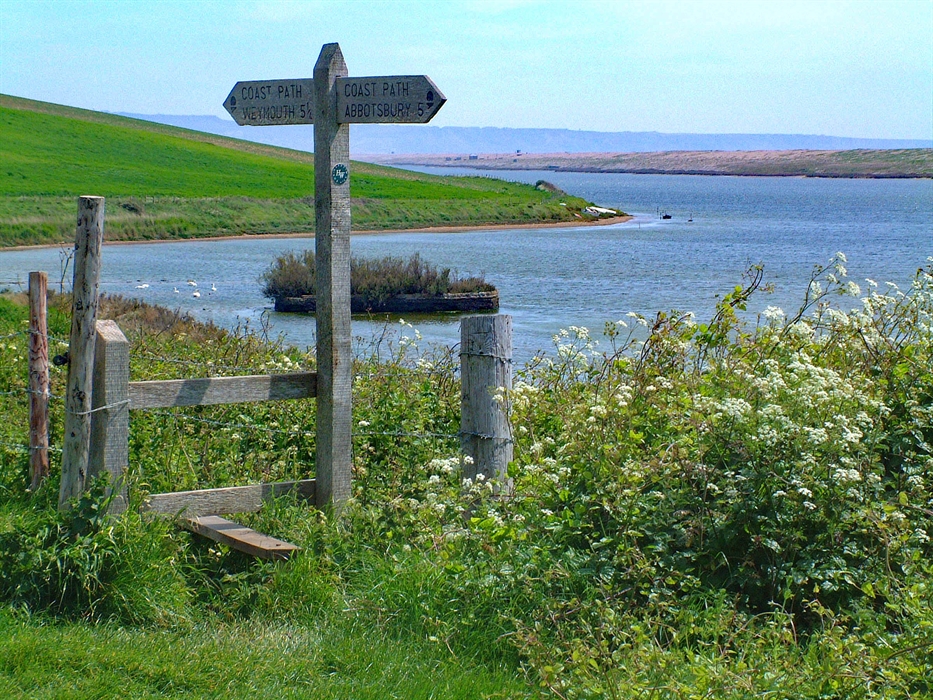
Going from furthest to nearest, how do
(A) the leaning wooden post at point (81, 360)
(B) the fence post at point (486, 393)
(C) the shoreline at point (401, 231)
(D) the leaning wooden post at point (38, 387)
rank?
1. (C) the shoreline at point (401, 231)
2. (D) the leaning wooden post at point (38, 387)
3. (B) the fence post at point (486, 393)
4. (A) the leaning wooden post at point (81, 360)

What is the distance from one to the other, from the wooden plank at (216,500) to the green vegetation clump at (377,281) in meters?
29.1

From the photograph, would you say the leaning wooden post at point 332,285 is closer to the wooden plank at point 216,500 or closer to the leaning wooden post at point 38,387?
the wooden plank at point 216,500

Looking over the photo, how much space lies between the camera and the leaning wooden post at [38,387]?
600 cm

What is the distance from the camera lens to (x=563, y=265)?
50344 millimetres

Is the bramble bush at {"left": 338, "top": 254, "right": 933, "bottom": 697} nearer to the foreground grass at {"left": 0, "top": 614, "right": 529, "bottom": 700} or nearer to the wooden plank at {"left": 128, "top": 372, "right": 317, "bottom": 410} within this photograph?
the foreground grass at {"left": 0, "top": 614, "right": 529, "bottom": 700}

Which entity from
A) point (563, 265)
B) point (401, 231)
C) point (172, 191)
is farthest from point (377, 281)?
point (172, 191)

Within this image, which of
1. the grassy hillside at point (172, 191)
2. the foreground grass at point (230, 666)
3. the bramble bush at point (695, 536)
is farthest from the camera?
the grassy hillside at point (172, 191)

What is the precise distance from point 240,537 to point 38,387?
6.01ft

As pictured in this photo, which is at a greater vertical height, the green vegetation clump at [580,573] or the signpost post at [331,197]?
the signpost post at [331,197]

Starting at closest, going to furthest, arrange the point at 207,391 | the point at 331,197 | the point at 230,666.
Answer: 1. the point at 230,666
2. the point at 207,391
3. the point at 331,197

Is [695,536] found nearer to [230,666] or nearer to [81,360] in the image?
[230,666]

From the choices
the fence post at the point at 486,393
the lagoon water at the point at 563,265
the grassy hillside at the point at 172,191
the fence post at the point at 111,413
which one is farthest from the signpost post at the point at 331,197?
the grassy hillside at the point at 172,191

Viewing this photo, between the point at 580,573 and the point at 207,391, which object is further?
the point at 207,391

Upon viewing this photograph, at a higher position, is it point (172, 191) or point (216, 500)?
point (172, 191)
